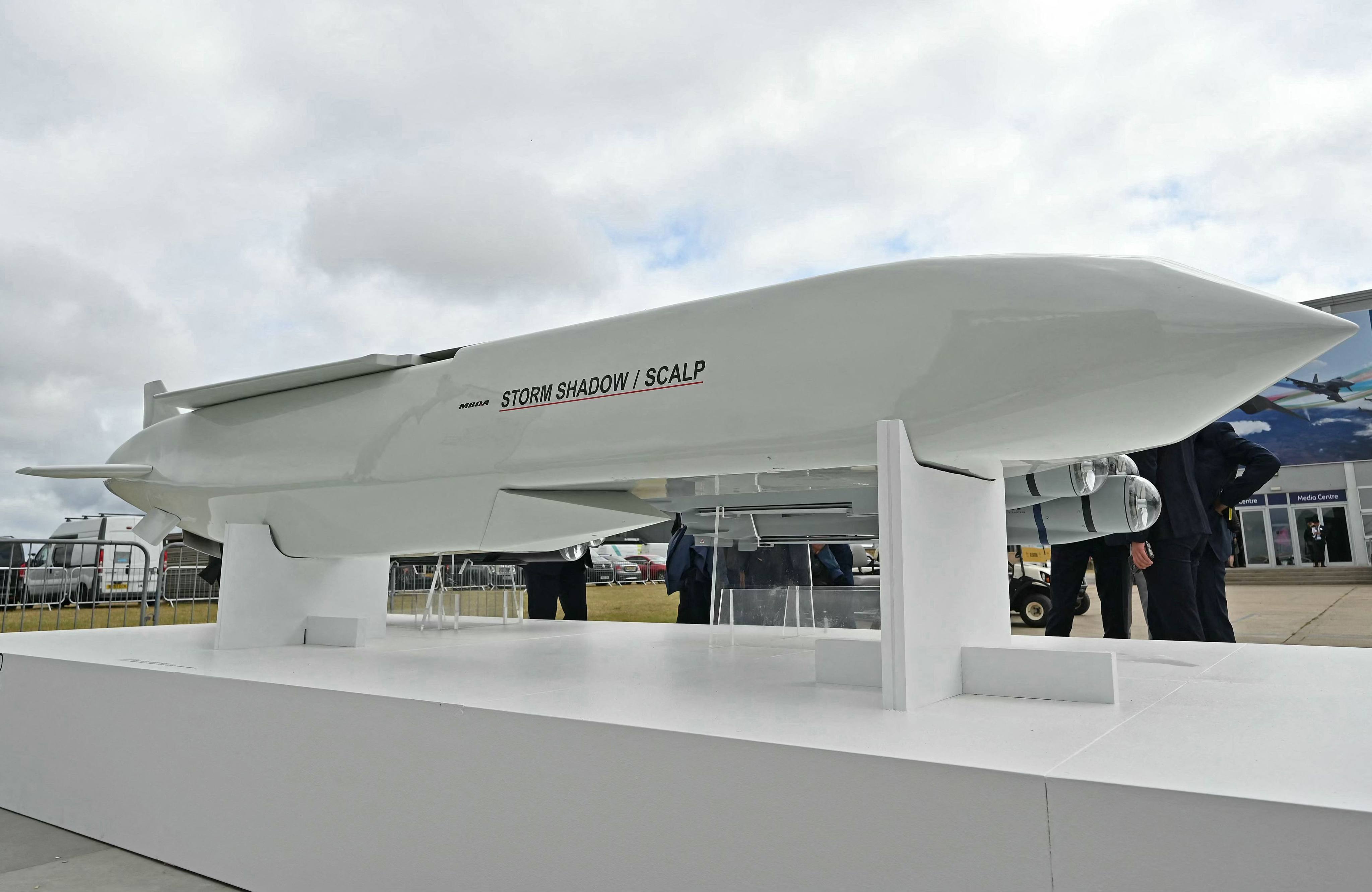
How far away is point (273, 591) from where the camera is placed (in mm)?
2762

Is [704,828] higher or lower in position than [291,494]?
lower

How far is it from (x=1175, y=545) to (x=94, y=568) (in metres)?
6.39

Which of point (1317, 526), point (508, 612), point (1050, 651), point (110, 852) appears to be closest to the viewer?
point (1050, 651)

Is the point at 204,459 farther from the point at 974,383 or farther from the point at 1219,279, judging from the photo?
the point at 1219,279

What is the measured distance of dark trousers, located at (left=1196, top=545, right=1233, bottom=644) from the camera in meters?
3.52

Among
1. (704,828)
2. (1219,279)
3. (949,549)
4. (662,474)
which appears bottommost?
(704,828)

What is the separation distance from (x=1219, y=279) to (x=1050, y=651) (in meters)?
0.73

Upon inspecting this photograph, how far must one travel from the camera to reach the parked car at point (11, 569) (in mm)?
5301

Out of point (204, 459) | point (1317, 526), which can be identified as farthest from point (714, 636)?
point (1317, 526)

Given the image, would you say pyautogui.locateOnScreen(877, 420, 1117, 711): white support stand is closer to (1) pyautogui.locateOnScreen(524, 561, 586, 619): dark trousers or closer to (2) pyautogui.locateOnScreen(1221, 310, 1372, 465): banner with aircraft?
(1) pyautogui.locateOnScreen(524, 561, 586, 619): dark trousers

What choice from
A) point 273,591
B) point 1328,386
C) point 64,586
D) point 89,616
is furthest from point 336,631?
point 1328,386

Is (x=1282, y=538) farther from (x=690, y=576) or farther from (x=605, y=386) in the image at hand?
(x=605, y=386)

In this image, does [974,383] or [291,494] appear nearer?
[974,383]

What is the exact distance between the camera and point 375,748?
1521mm
